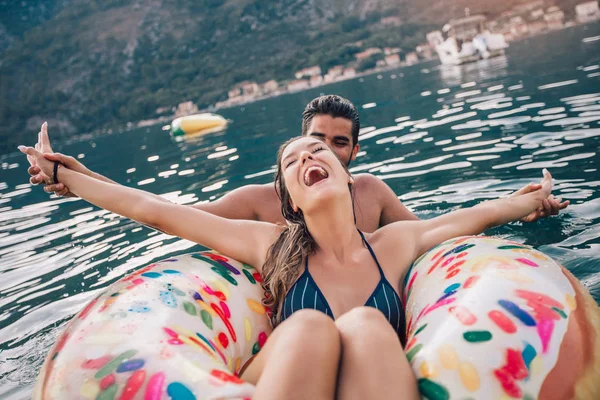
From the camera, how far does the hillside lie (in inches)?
2950

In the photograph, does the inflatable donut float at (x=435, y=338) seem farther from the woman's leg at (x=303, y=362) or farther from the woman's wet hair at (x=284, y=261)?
the woman's wet hair at (x=284, y=261)

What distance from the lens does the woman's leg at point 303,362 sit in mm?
1417

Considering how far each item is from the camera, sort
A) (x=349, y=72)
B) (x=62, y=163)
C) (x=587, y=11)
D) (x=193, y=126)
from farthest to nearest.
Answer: (x=349, y=72) < (x=587, y=11) < (x=193, y=126) < (x=62, y=163)

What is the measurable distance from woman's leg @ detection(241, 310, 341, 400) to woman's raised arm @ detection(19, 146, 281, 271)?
87cm

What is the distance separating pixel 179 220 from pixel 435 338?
1327 mm

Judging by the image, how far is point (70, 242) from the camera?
21.2ft

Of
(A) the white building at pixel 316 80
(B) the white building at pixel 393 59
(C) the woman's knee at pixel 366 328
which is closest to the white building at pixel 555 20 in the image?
(B) the white building at pixel 393 59

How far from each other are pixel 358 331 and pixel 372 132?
32.2ft

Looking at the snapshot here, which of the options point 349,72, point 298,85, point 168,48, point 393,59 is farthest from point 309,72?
point 168,48

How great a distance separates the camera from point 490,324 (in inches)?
63.8

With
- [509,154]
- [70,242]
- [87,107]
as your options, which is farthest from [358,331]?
[87,107]

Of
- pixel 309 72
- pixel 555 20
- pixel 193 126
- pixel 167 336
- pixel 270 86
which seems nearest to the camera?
pixel 167 336

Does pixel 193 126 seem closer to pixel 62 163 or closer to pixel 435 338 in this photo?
pixel 62 163

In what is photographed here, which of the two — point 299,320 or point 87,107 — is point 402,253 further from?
point 87,107
